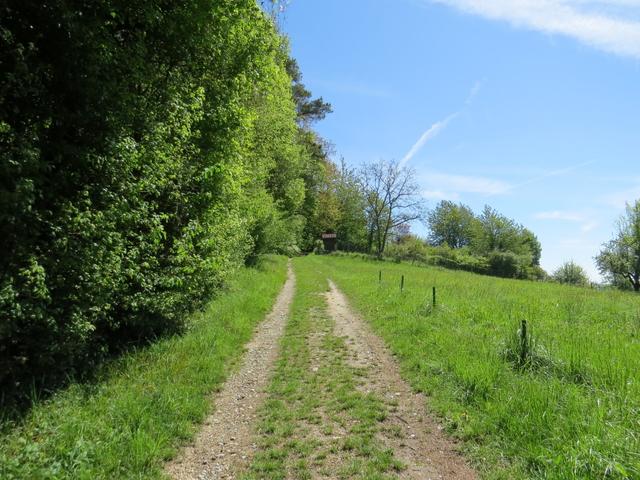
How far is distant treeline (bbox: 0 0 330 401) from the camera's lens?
4582mm

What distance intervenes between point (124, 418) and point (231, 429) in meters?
1.54

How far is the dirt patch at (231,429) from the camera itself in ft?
15.2

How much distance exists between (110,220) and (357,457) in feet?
16.3

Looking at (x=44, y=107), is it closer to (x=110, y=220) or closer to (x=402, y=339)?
(x=110, y=220)

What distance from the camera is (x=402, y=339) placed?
373 inches

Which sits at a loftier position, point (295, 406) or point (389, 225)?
point (389, 225)

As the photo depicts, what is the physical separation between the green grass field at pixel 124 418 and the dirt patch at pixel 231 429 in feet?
0.69

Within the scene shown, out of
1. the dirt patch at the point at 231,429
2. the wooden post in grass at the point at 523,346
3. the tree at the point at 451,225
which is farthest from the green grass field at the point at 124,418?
the tree at the point at 451,225

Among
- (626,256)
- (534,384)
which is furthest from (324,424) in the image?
(626,256)

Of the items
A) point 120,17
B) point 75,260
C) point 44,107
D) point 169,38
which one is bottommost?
point 75,260

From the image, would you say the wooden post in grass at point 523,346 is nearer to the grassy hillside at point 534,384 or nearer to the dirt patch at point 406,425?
the grassy hillside at point 534,384

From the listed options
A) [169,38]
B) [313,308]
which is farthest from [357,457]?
[313,308]

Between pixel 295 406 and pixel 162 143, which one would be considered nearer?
pixel 295 406

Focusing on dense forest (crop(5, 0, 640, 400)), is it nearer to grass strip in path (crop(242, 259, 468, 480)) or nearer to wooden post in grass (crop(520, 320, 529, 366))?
grass strip in path (crop(242, 259, 468, 480))
